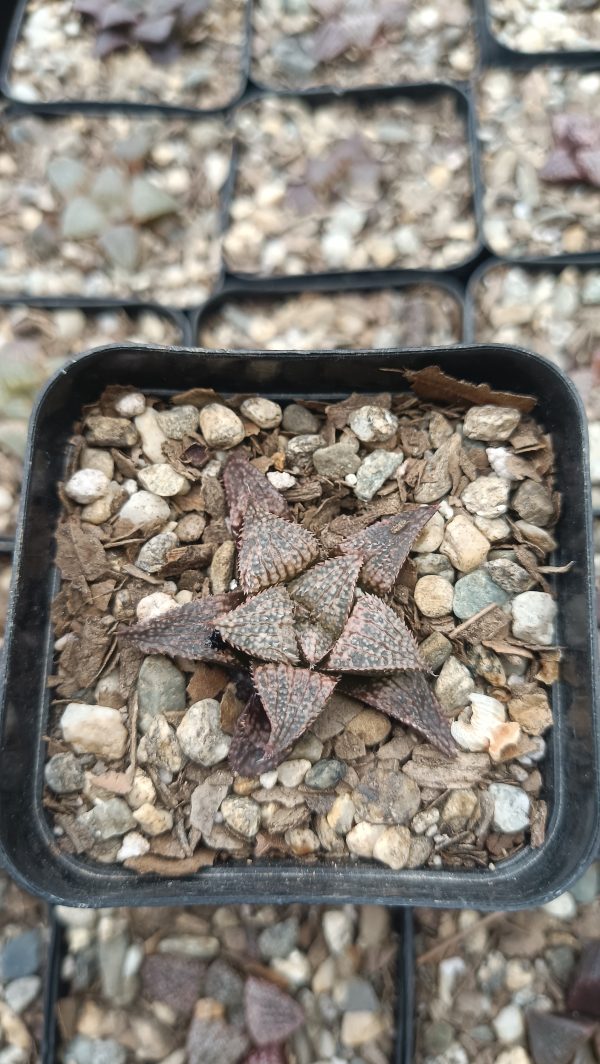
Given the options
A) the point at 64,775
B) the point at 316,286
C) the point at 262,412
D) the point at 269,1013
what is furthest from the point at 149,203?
the point at 269,1013

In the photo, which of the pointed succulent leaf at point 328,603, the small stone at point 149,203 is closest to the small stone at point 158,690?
the pointed succulent leaf at point 328,603

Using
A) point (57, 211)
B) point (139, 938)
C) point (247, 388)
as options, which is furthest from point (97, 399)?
point (139, 938)

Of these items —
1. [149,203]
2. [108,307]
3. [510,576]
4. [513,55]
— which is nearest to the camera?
[510,576]

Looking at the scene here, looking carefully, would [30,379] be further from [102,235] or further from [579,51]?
[579,51]

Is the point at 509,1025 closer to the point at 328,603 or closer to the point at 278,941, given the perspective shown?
the point at 278,941

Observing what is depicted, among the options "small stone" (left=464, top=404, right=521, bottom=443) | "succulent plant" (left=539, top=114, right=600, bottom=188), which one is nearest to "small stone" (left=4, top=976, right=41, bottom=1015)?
"small stone" (left=464, top=404, right=521, bottom=443)

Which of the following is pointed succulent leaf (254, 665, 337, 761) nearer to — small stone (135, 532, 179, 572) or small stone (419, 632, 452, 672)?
small stone (419, 632, 452, 672)
